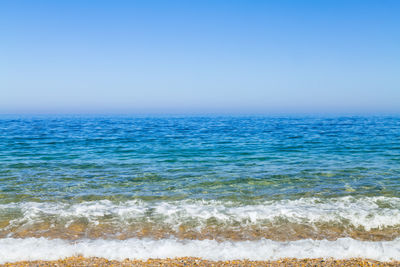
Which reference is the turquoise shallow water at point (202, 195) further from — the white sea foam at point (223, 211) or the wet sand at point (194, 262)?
the wet sand at point (194, 262)

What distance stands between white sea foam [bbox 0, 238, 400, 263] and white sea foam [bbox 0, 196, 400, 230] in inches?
44.4

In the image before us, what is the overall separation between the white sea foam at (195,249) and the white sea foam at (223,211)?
1127 millimetres

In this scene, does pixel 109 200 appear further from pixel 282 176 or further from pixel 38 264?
pixel 282 176

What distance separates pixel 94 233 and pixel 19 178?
704 centimetres

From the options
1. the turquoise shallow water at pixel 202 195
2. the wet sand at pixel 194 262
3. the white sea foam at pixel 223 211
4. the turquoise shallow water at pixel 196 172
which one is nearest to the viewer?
the wet sand at pixel 194 262

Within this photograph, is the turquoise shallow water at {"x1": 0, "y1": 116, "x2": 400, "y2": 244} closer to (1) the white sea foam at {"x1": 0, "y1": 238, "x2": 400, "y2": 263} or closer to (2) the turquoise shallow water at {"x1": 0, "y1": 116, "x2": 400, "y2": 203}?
(2) the turquoise shallow water at {"x1": 0, "y1": 116, "x2": 400, "y2": 203}

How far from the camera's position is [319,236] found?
21.2 feet

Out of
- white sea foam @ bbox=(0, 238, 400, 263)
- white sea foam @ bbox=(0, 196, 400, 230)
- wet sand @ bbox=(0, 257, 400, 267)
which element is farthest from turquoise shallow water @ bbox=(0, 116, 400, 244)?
wet sand @ bbox=(0, 257, 400, 267)

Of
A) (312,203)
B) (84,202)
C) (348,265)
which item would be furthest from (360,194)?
(84,202)

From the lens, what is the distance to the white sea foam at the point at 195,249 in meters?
5.47

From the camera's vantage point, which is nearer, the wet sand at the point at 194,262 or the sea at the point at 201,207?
the wet sand at the point at 194,262

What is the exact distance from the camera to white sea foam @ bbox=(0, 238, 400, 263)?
5.47m

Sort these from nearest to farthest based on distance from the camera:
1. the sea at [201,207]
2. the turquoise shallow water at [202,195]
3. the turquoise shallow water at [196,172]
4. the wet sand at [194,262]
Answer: the wet sand at [194,262] < the sea at [201,207] < the turquoise shallow water at [202,195] < the turquoise shallow water at [196,172]

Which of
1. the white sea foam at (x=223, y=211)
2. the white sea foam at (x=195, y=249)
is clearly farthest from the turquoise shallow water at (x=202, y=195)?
the white sea foam at (x=195, y=249)
